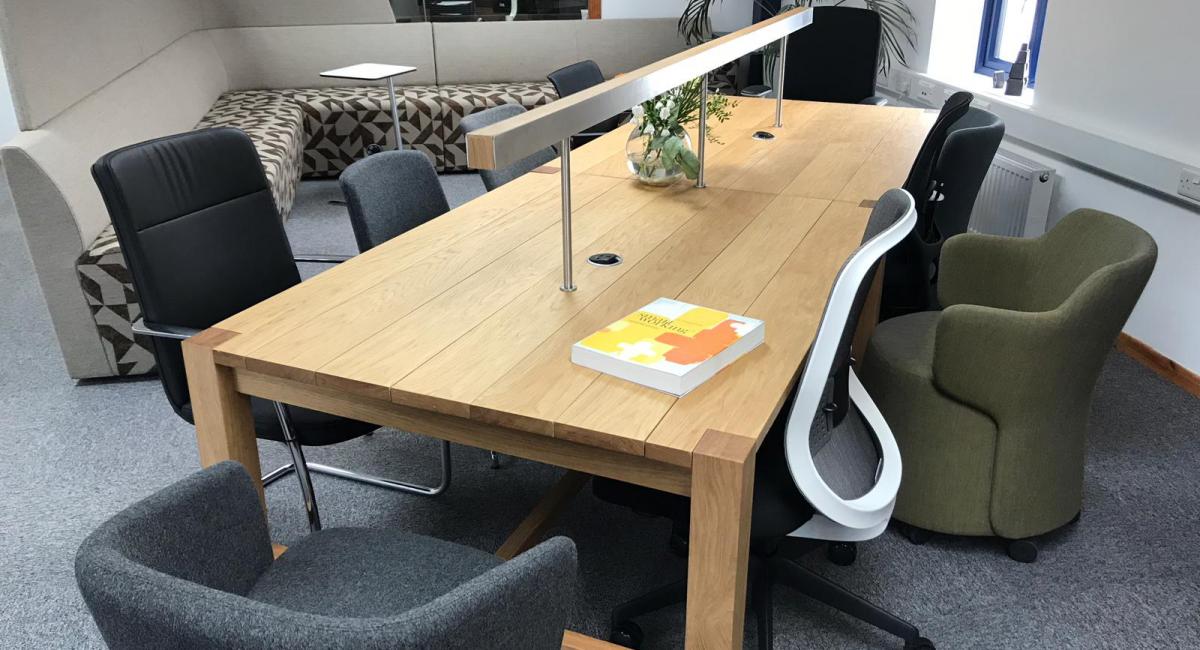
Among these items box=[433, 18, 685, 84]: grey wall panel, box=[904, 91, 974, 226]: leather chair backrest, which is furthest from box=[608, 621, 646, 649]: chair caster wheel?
box=[433, 18, 685, 84]: grey wall panel

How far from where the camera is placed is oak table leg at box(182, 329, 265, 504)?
183 cm

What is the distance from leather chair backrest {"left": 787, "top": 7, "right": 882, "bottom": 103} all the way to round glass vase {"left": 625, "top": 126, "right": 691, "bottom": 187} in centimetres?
236

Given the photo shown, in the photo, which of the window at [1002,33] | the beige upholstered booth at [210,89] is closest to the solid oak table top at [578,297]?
the beige upholstered booth at [210,89]

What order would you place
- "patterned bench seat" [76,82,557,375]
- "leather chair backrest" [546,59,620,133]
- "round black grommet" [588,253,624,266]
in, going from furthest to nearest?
1. "patterned bench seat" [76,82,557,375]
2. "leather chair backrest" [546,59,620,133]
3. "round black grommet" [588,253,624,266]

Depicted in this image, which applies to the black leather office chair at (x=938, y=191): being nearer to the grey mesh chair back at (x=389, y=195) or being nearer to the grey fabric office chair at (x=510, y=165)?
the grey fabric office chair at (x=510, y=165)

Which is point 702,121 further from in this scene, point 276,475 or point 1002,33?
point 1002,33

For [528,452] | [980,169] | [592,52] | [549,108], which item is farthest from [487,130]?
[592,52]

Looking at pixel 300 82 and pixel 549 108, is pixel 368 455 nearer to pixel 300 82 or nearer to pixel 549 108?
pixel 549 108

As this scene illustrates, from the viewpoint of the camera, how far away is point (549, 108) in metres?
1.83

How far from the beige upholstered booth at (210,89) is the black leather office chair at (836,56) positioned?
5.49ft

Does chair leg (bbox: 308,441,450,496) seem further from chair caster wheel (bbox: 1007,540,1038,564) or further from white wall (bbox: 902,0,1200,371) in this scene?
white wall (bbox: 902,0,1200,371)

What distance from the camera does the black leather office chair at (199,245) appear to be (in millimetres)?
2162

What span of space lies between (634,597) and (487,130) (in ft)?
3.71

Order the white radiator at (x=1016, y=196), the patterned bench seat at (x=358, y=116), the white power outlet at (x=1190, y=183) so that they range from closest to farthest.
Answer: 1. the white power outlet at (x=1190, y=183)
2. the white radiator at (x=1016, y=196)
3. the patterned bench seat at (x=358, y=116)
